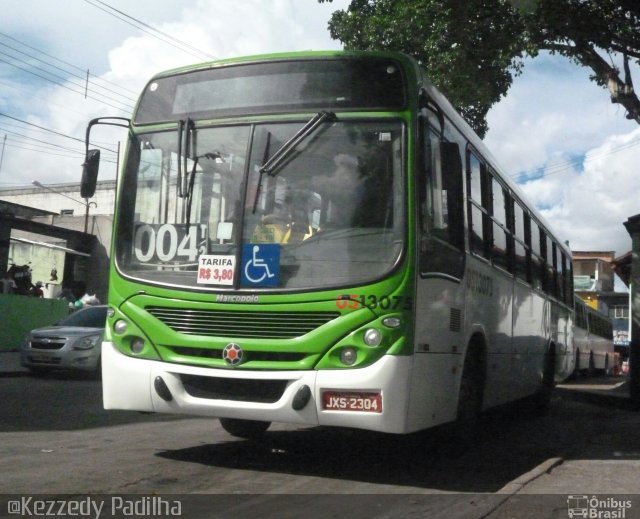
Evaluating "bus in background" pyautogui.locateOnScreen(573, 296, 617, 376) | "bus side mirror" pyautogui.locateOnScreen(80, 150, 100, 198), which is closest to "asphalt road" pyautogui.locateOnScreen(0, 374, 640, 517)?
"bus side mirror" pyautogui.locateOnScreen(80, 150, 100, 198)

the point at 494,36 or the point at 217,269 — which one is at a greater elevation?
the point at 494,36

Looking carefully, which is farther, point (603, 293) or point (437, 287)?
point (603, 293)

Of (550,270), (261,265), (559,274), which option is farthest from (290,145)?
(559,274)

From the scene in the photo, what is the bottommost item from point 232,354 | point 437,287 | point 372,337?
point 232,354

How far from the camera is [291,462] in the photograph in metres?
7.59

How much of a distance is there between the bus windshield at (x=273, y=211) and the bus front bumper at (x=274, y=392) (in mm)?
664

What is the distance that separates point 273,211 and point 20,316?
17.6 meters

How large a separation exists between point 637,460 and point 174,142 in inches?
211

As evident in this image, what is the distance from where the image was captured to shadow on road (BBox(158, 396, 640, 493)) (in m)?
7.18

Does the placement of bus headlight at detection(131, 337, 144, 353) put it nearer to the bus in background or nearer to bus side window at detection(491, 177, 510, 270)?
bus side window at detection(491, 177, 510, 270)

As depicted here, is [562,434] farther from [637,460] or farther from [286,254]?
[286,254]

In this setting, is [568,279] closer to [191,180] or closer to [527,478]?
[527,478]

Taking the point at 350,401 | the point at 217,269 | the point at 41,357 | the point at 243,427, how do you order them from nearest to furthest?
the point at 350,401, the point at 217,269, the point at 243,427, the point at 41,357

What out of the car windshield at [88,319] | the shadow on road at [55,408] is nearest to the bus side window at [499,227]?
the shadow on road at [55,408]
